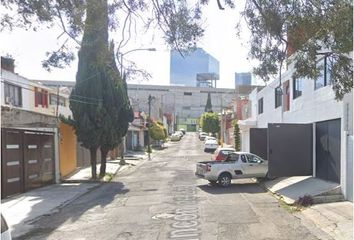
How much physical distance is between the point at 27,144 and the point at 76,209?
6612 millimetres

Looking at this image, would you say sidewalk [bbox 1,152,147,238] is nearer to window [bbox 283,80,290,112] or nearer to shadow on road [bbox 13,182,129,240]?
shadow on road [bbox 13,182,129,240]

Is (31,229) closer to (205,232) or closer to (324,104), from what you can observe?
(205,232)

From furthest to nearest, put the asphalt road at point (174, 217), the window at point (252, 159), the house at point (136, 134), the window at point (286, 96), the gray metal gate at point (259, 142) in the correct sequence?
1. the house at point (136, 134)
2. the gray metal gate at point (259, 142)
3. the window at point (286, 96)
4. the window at point (252, 159)
5. the asphalt road at point (174, 217)

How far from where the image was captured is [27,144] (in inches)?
890

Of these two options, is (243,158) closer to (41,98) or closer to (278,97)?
(278,97)

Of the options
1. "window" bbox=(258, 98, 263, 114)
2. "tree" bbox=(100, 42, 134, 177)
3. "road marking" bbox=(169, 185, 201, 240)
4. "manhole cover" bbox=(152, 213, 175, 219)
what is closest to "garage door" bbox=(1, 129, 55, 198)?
"tree" bbox=(100, 42, 134, 177)

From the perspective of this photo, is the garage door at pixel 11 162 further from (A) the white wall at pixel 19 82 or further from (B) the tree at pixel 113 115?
(A) the white wall at pixel 19 82

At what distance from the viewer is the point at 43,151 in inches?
1003

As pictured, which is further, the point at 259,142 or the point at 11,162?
the point at 259,142

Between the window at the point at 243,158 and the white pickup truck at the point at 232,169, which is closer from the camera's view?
the white pickup truck at the point at 232,169

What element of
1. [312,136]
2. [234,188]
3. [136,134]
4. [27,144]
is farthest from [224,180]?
[136,134]

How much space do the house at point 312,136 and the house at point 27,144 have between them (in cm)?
1020

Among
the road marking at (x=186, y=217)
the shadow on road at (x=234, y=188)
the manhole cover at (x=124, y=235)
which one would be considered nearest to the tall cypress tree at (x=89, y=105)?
the shadow on road at (x=234, y=188)

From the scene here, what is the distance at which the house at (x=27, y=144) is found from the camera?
803 inches
